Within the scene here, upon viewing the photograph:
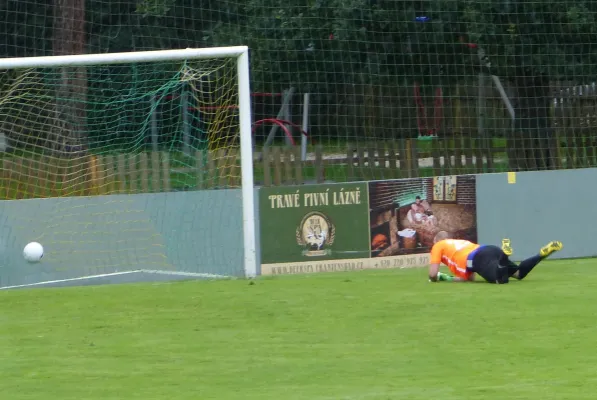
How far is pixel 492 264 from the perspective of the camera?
11445 mm

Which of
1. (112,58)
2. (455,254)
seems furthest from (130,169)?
(455,254)

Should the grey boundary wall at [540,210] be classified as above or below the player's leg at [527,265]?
above

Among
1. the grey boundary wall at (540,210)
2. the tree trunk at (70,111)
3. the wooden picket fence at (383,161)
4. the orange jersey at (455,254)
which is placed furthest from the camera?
the wooden picket fence at (383,161)

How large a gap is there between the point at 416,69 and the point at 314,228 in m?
5.62

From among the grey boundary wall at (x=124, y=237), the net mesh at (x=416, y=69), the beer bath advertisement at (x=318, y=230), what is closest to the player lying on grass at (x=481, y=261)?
the beer bath advertisement at (x=318, y=230)

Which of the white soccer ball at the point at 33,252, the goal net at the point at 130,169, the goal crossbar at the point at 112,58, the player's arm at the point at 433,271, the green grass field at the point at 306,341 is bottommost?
the green grass field at the point at 306,341

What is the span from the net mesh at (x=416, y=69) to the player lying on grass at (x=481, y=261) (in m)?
5.36

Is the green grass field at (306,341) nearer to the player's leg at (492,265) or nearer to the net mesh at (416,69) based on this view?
the player's leg at (492,265)

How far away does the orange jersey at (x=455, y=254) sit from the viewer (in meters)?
11.7

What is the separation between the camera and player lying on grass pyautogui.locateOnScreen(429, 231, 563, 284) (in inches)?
451

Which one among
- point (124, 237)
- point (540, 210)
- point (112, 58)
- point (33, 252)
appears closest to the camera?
point (112, 58)

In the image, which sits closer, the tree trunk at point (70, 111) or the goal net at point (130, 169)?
the goal net at point (130, 169)

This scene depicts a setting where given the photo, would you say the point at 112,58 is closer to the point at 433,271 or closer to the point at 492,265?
the point at 433,271

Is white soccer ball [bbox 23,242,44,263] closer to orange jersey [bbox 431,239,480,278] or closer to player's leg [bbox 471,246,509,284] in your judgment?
orange jersey [bbox 431,239,480,278]
